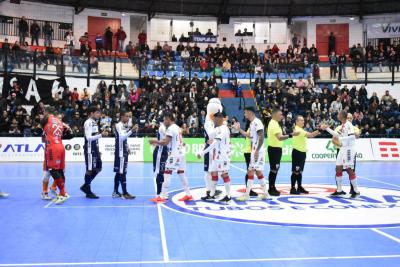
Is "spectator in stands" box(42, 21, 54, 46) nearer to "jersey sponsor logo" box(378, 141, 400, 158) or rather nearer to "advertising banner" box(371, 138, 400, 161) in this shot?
"advertising banner" box(371, 138, 400, 161)

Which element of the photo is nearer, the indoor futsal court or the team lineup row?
the indoor futsal court

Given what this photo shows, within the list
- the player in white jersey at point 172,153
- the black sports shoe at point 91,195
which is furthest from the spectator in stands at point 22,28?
the player in white jersey at point 172,153

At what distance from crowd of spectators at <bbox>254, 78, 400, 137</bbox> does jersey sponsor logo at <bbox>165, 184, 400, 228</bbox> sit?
38.7 feet

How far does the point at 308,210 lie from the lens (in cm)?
912

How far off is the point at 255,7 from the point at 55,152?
29844 mm

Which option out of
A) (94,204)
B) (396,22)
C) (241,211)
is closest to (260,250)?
(241,211)

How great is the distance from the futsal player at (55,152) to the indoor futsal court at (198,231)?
433 millimetres

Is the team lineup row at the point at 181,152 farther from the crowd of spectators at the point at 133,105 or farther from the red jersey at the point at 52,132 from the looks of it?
the crowd of spectators at the point at 133,105

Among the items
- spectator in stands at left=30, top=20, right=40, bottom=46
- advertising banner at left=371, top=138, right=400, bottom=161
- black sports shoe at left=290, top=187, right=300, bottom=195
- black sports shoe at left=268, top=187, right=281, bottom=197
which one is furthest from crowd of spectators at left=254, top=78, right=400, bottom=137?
spectator in stands at left=30, top=20, right=40, bottom=46

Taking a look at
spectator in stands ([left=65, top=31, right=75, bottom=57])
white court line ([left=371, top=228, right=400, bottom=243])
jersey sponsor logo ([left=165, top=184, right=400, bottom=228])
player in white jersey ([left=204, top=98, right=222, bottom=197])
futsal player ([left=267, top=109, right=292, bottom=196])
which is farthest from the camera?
spectator in stands ([left=65, top=31, right=75, bottom=57])

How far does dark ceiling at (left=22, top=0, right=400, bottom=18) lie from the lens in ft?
115

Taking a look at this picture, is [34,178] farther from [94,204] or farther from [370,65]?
[370,65]

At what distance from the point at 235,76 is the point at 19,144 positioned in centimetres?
1444

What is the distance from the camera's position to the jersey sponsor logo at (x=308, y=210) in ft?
26.5
